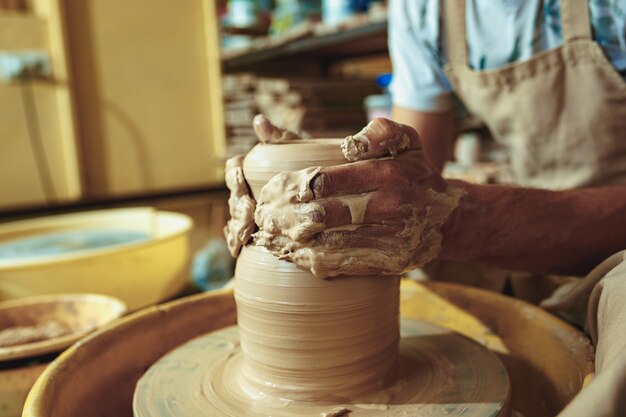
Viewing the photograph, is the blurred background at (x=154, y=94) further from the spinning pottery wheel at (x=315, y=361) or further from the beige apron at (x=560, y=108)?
the spinning pottery wheel at (x=315, y=361)

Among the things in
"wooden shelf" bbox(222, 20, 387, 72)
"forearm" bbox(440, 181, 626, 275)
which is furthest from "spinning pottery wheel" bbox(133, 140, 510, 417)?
"wooden shelf" bbox(222, 20, 387, 72)

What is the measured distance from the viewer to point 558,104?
53.1 inches

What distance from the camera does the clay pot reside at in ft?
2.81

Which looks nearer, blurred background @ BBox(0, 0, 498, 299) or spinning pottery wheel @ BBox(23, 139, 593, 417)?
spinning pottery wheel @ BBox(23, 139, 593, 417)

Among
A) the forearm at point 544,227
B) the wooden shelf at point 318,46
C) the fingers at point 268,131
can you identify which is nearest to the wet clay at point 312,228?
the fingers at point 268,131

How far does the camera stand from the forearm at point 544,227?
108 cm

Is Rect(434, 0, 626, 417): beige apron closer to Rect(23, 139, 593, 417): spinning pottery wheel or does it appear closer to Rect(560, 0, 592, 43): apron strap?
Rect(560, 0, 592, 43): apron strap

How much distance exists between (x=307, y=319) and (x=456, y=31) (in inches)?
38.2

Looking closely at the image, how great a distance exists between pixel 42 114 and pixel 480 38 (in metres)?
3.39

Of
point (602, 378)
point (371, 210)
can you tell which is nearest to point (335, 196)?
point (371, 210)

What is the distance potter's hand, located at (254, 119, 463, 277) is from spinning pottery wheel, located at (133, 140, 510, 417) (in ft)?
0.14

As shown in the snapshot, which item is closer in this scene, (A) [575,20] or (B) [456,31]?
(A) [575,20]

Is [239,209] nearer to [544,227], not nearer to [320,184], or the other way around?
[320,184]

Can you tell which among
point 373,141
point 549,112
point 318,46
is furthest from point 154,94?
point 373,141
